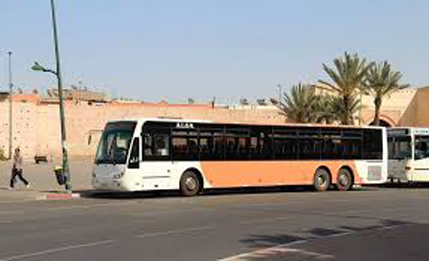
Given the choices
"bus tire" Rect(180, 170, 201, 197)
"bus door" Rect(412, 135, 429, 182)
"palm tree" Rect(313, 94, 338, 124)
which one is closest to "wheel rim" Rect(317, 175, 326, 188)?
"bus door" Rect(412, 135, 429, 182)

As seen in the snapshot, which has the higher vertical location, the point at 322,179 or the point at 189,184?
the point at 189,184

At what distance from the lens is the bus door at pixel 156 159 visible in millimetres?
25594

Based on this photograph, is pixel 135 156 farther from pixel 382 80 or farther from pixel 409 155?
pixel 382 80

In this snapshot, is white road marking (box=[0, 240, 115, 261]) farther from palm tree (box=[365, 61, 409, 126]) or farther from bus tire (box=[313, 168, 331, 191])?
palm tree (box=[365, 61, 409, 126])

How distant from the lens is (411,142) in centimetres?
3516

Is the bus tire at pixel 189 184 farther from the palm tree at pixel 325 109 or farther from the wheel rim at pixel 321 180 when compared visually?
the palm tree at pixel 325 109

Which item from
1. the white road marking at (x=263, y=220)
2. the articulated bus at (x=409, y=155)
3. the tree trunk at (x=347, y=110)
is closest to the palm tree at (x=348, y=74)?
the tree trunk at (x=347, y=110)

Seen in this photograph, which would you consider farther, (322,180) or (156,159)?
(322,180)

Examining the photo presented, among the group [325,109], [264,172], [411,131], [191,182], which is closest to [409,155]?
[411,131]

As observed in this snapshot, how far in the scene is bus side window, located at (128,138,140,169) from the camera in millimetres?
25253

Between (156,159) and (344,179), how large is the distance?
968cm

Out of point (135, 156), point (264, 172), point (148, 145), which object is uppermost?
point (148, 145)

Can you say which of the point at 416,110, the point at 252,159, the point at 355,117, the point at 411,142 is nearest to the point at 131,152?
the point at 252,159

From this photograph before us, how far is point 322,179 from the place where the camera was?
3134 cm
